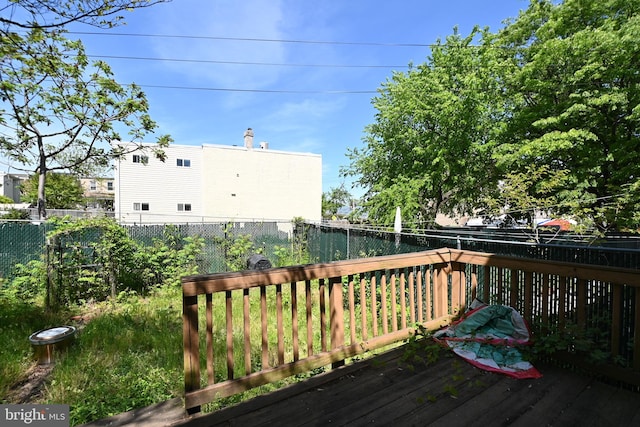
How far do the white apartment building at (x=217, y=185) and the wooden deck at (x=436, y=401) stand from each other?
1551 centimetres

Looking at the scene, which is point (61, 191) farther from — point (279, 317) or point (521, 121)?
point (521, 121)

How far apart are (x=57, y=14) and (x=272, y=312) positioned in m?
4.60

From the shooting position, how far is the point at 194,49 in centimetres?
950

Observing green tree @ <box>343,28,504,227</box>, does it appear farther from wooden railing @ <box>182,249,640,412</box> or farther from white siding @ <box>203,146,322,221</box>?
white siding @ <box>203,146,322,221</box>

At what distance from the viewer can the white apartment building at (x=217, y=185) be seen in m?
16.7

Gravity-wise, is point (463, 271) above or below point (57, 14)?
below

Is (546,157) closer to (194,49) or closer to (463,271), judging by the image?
(463,271)

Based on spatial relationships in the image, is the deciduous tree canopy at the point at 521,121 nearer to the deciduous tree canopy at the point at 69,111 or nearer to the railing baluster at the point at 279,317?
the railing baluster at the point at 279,317

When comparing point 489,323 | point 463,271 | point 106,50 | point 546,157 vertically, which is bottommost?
point 489,323

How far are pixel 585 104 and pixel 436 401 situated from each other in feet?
30.6

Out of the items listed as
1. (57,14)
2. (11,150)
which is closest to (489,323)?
(57,14)

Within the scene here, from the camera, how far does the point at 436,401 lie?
1.77m

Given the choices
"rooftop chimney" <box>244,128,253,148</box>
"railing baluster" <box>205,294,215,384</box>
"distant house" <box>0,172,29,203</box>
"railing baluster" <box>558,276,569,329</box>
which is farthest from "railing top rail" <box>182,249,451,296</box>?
"distant house" <box>0,172,29,203</box>

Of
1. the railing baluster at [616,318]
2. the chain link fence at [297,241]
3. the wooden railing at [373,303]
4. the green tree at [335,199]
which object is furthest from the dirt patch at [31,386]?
the green tree at [335,199]
